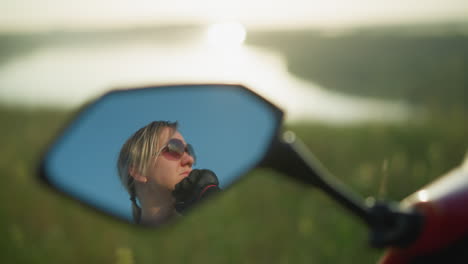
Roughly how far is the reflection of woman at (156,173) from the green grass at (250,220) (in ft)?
5.53

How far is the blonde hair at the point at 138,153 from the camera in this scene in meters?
0.89

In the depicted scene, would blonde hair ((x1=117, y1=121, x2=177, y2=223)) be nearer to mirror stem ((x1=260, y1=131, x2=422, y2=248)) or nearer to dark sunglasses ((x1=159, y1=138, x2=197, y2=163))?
dark sunglasses ((x1=159, y1=138, x2=197, y2=163))

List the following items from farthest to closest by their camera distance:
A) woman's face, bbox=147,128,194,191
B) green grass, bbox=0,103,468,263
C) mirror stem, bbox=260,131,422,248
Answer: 1. green grass, bbox=0,103,468,263
2. woman's face, bbox=147,128,194,191
3. mirror stem, bbox=260,131,422,248

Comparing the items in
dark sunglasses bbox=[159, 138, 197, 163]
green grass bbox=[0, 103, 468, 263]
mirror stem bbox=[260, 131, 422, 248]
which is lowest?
green grass bbox=[0, 103, 468, 263]

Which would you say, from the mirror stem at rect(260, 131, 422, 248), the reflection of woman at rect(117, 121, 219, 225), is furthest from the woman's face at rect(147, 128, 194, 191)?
the mirror stem at rect(260, 131, 422, 248)

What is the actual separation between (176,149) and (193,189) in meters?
0.07

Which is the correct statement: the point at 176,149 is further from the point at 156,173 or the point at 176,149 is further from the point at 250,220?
the point at 250,220

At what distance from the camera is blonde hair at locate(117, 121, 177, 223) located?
89 centimetres

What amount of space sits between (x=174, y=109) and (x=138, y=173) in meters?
0.17

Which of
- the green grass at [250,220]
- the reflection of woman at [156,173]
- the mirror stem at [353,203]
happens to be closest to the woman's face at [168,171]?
the reflection of woman at [156,173]

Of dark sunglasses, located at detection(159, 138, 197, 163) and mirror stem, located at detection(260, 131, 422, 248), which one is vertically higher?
dark sunglasses, located at detection(159, 138, 197, 163)

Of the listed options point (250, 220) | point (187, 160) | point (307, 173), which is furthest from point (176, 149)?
point (250, 220)

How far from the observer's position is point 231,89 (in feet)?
3.02

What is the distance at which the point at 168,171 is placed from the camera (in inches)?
34.2
